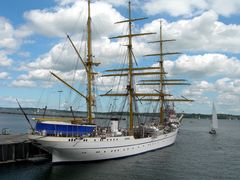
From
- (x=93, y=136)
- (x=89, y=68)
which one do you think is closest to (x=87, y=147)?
(x=93, y=136)

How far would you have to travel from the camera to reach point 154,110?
81.2 m

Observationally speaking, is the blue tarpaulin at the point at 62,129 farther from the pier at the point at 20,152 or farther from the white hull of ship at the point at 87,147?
the pier at the point at 20,152

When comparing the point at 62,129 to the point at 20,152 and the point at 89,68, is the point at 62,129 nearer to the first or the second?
the point at 20,152

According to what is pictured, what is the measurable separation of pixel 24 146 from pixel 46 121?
4798mm

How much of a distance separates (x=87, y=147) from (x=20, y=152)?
8.78 m

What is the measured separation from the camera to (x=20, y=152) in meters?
41.0

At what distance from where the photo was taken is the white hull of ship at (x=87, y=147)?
131 feet

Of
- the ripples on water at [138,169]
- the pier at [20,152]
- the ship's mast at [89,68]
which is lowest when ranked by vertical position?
the ripples on water at [138,169]

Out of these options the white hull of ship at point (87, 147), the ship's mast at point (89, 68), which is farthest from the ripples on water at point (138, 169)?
the ship's mast at point (89, 68)

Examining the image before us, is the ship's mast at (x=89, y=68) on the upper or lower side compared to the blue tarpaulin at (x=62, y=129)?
upper

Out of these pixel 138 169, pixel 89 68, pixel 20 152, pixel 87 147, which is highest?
pixel 89 68

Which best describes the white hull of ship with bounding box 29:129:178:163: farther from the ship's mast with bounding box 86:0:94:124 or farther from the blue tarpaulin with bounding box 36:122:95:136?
the ship's mast with bounding box 86:0:94:124

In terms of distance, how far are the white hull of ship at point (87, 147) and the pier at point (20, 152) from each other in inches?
94.9

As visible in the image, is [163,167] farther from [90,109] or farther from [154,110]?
[154,110]
